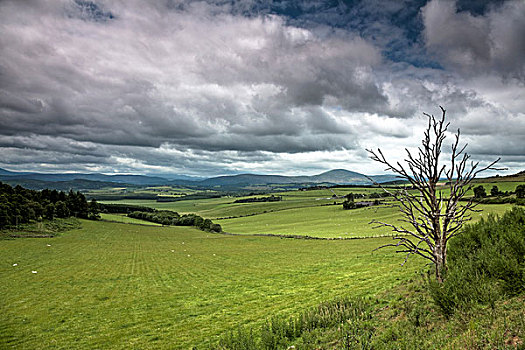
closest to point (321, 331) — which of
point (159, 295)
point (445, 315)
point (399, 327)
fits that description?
point (399, 327)

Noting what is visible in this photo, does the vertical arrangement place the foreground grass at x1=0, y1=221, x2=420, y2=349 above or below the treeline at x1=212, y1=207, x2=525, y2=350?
below

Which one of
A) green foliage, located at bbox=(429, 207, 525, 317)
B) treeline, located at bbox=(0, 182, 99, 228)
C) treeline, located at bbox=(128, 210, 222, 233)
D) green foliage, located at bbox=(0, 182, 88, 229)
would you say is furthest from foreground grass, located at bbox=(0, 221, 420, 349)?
treeline, located at bbox=(128, 210, 222, 233)

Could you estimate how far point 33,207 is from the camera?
6269 cm

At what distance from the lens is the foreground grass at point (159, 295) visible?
13.1 meters

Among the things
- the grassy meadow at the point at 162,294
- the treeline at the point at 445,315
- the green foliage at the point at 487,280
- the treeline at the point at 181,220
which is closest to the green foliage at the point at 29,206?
the grassy meadow at the point at 162,294

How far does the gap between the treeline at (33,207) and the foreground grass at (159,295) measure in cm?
2840

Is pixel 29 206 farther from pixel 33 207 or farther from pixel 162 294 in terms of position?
pixel 162 294

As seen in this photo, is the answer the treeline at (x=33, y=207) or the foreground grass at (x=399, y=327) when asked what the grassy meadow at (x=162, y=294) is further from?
the treeline at (x=33, y=207)

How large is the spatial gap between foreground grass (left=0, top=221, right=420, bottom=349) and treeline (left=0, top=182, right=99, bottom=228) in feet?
93.2

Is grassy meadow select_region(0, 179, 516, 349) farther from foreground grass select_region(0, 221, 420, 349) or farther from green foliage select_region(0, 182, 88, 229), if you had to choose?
green foliage select_region(0, 182, 88, 229)

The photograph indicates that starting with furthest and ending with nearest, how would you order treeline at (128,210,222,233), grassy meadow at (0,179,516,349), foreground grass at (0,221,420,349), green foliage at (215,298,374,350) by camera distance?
treeline at (128,210,222,233), foreground grass at (0,221,420,349), grassy meadow at (0,179,516,349), green foliage at (215,298,374,350)

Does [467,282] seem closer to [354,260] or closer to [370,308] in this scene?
[370,308]

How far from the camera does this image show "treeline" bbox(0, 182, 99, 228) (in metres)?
54.7

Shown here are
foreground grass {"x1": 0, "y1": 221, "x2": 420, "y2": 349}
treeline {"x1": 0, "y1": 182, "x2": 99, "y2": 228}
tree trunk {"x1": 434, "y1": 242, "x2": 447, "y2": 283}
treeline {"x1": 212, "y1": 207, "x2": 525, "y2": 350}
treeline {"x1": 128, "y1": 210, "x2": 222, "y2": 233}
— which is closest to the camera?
treeline {"x1": 212, "y1": 207, "x2": 525, "y2": 350}
